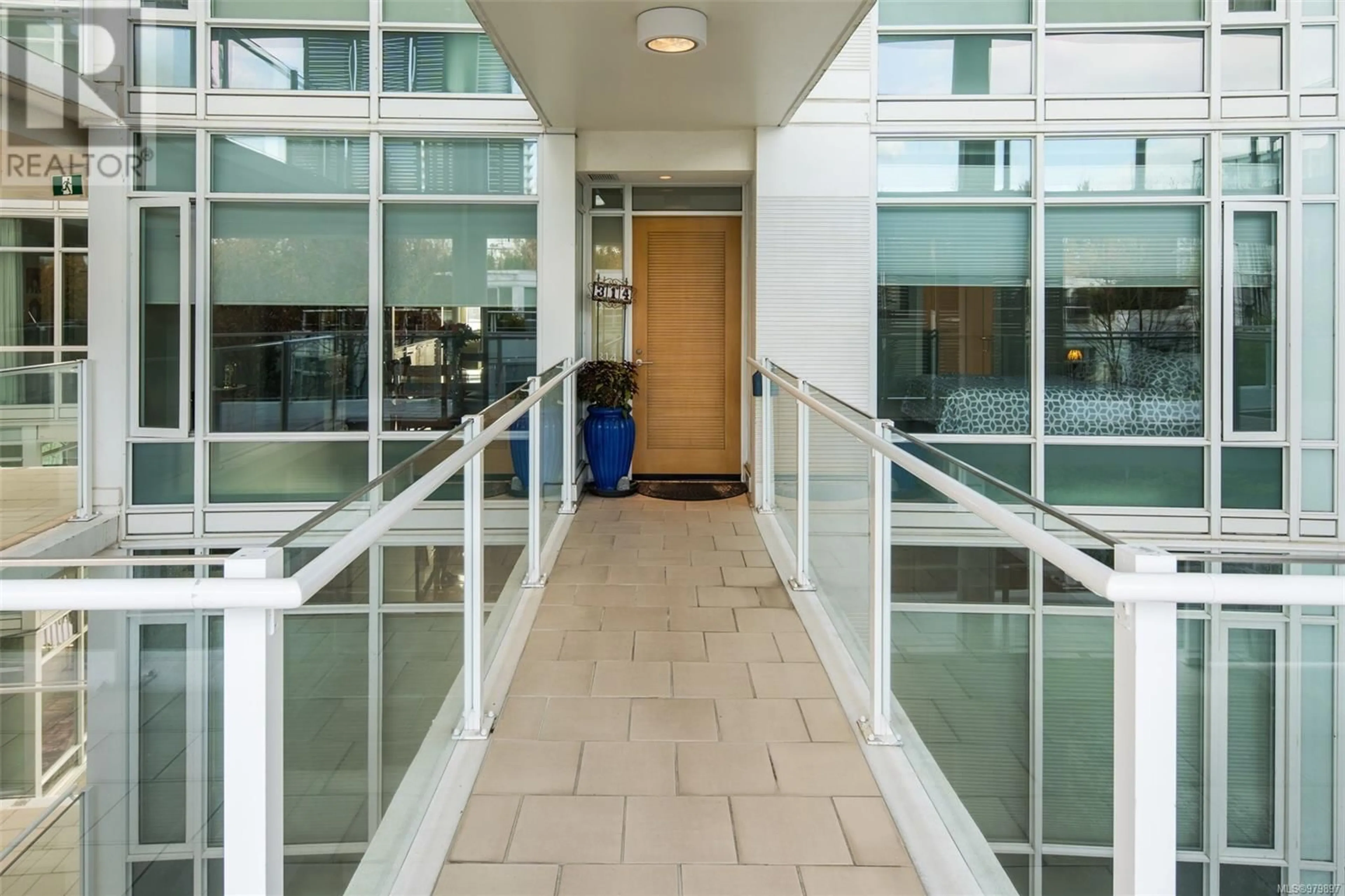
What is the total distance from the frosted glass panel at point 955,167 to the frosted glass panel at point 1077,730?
19.3 ft

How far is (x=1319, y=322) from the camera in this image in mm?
7102

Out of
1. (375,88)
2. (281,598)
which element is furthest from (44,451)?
(281,598)

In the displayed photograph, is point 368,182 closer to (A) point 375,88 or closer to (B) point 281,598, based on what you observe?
(A) point 375,88

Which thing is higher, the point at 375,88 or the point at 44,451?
the point at 375,88

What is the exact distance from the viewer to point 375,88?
7.38 m

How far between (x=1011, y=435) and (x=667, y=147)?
3.30 m

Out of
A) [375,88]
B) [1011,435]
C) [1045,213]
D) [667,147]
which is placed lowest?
[1011,435]

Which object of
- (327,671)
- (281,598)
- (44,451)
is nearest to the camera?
(281,598)

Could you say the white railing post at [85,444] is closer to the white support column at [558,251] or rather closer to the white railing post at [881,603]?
the white support column at [558,251]

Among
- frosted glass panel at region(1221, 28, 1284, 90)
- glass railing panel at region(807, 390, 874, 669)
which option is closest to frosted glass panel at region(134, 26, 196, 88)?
glass railing panel at region(807, 390, 874, 669)

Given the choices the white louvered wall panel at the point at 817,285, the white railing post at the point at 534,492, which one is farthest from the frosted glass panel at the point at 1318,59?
the white railing post at the point at 534,492

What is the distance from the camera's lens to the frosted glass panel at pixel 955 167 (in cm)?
729

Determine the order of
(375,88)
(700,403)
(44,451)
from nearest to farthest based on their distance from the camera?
(44,451)
(375,88)
(700,403)

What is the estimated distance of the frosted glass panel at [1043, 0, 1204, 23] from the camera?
7141mm
